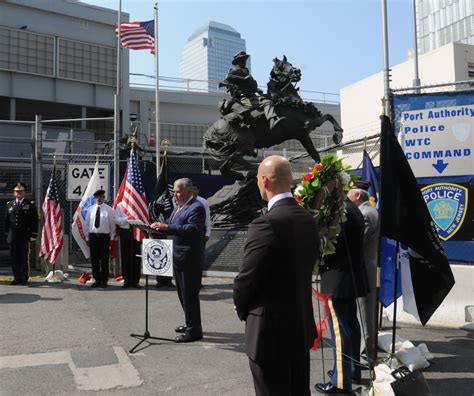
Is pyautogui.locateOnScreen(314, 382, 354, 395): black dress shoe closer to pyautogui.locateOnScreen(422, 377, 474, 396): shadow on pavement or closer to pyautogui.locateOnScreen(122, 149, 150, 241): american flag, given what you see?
pyautogui.locateOnScreen(422, 377, 474, 396): shadow on pavement

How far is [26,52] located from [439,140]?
2427 centimetres

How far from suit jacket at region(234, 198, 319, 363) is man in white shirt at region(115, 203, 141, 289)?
23.7 ft

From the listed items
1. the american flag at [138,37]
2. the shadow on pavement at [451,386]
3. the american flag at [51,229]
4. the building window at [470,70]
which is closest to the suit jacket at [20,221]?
the american flag at [51,229]

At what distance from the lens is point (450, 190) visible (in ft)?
23.4

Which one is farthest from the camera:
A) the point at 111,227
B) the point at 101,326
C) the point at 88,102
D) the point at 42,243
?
the point at 88,102

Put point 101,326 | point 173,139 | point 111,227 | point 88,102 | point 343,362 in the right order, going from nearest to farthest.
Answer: point 343,362
point 101,326
point 111,227
point 88,102
point 173,139

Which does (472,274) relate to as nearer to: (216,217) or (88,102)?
(216,217)

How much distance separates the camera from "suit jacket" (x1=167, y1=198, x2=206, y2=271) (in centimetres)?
602

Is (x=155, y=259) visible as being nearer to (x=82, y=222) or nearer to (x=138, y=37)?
(x=82, y=222)

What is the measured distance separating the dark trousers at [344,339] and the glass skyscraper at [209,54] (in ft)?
94.6

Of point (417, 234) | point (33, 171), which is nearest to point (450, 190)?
point (417, 234)

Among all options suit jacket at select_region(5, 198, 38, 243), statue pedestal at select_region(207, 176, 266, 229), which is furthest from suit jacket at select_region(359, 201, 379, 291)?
suit jacket at select_region(5, 198, 38, 243)

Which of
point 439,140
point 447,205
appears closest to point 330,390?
point 447,205

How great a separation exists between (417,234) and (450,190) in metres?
3.09
